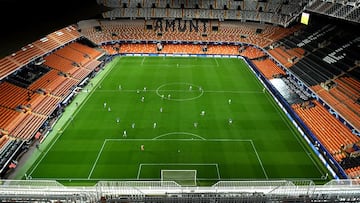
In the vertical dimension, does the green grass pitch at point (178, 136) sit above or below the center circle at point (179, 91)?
below

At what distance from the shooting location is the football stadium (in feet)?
52.3

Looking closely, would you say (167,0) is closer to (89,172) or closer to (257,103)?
(257,103)

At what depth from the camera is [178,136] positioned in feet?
85.8

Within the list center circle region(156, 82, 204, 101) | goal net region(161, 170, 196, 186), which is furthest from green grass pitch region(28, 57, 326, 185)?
goal net region(161, 170, 196, 186)

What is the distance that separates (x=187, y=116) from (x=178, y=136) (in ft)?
12.4

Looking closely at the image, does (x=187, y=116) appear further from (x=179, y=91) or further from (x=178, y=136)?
(x=179, y=91)

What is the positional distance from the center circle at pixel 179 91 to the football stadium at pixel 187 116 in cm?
22

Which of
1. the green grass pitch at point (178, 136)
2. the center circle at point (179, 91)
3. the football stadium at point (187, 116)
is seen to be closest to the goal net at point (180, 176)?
the football stadium at point (187, 116)

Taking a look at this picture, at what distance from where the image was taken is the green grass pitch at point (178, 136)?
22.0m

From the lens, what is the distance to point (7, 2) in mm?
4117

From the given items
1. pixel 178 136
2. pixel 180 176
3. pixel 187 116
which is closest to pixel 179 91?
pixel 187 116

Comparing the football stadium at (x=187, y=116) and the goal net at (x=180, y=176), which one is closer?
the football stadium at (x=187, y=116)

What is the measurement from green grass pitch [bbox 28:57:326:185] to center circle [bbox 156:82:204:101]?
106mm

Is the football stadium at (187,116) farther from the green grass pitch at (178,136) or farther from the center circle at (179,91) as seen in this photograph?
the center circle at (179,91)
